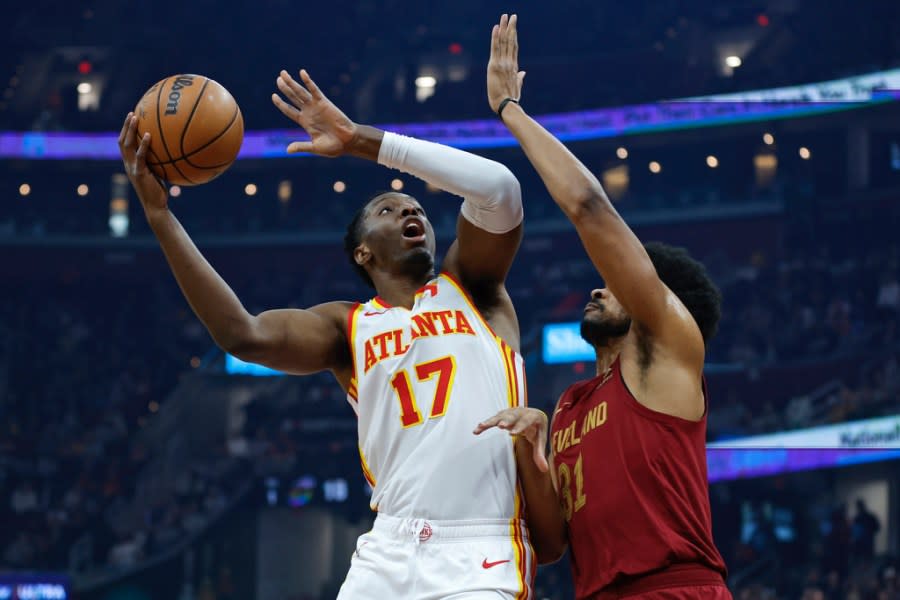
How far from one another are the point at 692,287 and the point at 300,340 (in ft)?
4.53

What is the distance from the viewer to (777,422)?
19000mm

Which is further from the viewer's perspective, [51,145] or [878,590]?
[51,145]

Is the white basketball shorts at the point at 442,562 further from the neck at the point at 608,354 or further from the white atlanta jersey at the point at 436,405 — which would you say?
the neck at the point at 608,354

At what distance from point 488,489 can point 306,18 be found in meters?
27.0

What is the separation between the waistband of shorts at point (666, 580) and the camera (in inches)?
132

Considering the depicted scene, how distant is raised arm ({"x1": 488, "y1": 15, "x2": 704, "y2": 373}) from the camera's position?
11.2ft

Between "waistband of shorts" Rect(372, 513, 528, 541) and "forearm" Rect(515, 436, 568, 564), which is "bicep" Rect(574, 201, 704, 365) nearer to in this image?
"forearm" Rect(515, 436, 568, 564)

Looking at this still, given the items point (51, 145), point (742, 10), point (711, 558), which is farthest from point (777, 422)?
point (51, 145)

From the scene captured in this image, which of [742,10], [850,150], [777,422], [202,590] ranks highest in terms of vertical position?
[742,10]

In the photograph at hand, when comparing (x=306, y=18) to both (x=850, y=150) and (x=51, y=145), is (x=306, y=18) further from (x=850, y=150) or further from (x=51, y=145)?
(x=850, y=150)

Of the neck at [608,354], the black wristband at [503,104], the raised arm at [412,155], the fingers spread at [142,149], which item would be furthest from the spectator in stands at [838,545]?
the fingers spread at [142,149]

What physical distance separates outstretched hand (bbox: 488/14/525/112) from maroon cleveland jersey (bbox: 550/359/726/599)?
1.01 meters

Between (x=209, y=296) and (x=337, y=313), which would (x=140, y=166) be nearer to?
(x=209, y=296)

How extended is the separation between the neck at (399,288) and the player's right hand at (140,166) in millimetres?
857
